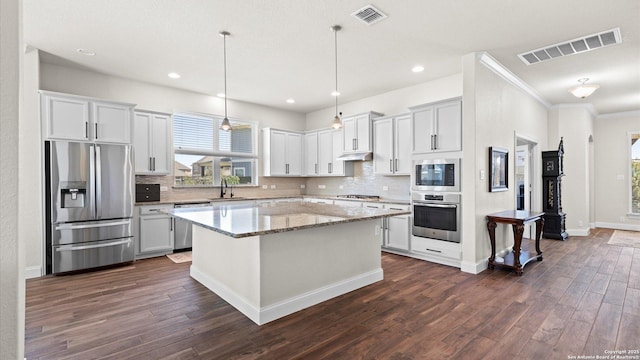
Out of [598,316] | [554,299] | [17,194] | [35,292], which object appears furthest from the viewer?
[35,292]

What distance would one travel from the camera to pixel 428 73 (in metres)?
4.90

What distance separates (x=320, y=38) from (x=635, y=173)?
8365 millimetres

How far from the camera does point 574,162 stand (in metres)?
6.73

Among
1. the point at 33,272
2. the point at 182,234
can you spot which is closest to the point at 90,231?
the point at 33,272

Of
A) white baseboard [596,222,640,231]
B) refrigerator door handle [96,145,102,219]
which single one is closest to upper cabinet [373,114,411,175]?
refrigerator door handle [96,145,102,219]

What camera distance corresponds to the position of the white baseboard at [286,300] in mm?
2713

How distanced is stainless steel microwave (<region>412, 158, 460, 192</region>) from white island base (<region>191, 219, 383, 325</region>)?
1389 millimetres

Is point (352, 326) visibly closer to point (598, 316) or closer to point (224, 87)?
point (598, 316)

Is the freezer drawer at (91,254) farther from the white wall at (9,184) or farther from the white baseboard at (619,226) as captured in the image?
the white baseboard at (619,226)

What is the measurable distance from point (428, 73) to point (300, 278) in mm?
3814

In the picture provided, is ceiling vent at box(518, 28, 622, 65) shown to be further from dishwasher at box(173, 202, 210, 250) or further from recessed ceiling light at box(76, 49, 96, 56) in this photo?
recessed ceiling light at box(76, 49, 96, 56)

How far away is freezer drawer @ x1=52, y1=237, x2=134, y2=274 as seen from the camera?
159 inches

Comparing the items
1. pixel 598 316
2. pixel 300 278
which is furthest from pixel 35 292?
pixel 598 316

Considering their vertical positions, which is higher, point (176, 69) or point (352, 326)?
point (176, 69)
